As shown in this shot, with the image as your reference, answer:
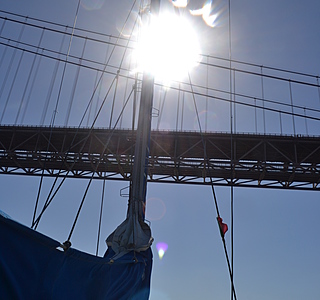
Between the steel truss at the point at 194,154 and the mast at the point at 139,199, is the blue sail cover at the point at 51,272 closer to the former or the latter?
the mast at the point at 139,199

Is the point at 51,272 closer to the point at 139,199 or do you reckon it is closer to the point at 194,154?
the point at 139,199

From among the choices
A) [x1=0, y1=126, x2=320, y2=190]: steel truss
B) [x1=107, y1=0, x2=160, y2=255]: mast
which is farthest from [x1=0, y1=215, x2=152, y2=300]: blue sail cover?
[x1=0, y1=126, x2=320, y2=190]: steel truss

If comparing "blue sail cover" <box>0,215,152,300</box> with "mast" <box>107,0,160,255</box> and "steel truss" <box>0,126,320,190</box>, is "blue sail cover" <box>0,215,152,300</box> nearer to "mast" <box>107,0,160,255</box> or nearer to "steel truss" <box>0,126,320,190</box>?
"mast" <box>107,0,160,255</box>

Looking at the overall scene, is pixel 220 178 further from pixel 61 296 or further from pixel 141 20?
pixel 61 296

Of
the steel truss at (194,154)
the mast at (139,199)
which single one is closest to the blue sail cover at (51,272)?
the mast at (139,199)

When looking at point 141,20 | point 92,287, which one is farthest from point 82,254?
point 141,20

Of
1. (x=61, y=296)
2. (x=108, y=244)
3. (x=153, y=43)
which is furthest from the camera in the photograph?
(x=153, y=43)

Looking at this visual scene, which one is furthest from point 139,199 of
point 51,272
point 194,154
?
point 194,154

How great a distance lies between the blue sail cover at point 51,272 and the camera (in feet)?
9.45

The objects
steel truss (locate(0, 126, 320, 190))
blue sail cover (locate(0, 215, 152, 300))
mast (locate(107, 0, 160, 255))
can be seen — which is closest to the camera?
blue sail cover (locate(0, 215, 152, 300))

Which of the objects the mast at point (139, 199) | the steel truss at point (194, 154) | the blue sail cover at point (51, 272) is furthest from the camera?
the steel truss at point (194, 154)

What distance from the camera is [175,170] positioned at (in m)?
24.0

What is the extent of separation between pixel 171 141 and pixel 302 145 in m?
8.10

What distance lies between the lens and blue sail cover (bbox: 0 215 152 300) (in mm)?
2881
